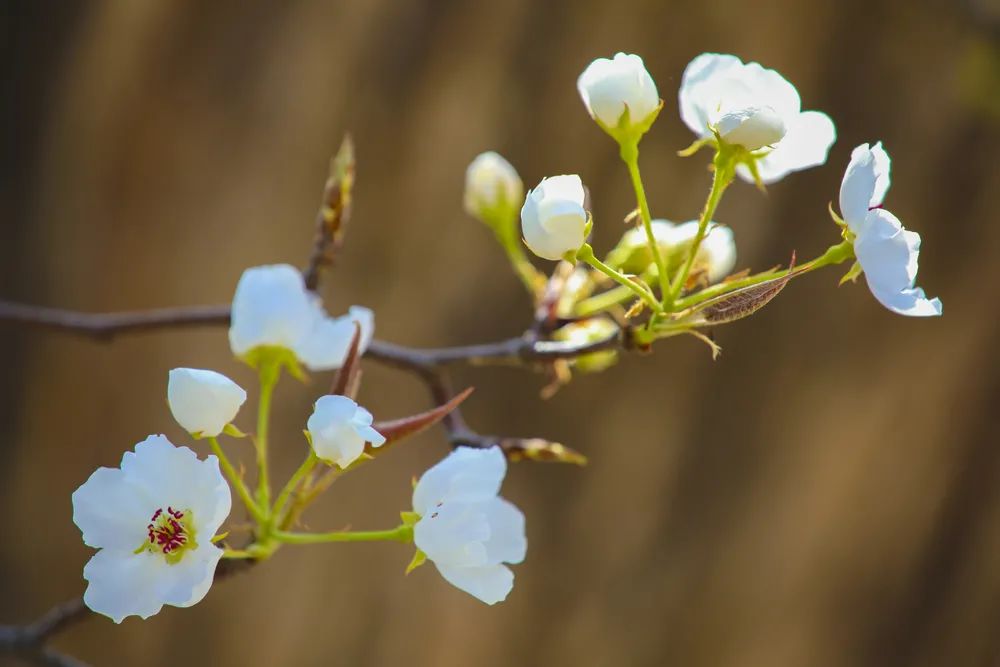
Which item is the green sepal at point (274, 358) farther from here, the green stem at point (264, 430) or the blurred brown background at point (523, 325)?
the blurred brown background at point (523, 325)

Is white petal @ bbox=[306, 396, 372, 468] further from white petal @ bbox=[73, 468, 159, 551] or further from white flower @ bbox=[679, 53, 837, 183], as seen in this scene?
white flower @ bbox=[679, 53, 837, 183]

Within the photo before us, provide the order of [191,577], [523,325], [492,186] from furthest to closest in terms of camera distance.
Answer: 1. [523,325]
2. [492,186]
3. [191,577]

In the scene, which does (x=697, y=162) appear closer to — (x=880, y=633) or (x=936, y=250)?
(x=936, y=250)

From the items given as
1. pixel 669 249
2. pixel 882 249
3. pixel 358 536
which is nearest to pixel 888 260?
pixel 882 249

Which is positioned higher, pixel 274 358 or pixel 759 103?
pixel 759 103

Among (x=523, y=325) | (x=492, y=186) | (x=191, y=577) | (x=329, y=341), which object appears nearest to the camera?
(x=191, y=577)

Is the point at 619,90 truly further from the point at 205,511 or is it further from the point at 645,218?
the point at 205,511

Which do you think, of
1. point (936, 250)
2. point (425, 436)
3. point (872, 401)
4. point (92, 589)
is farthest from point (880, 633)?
point (92, 589)
